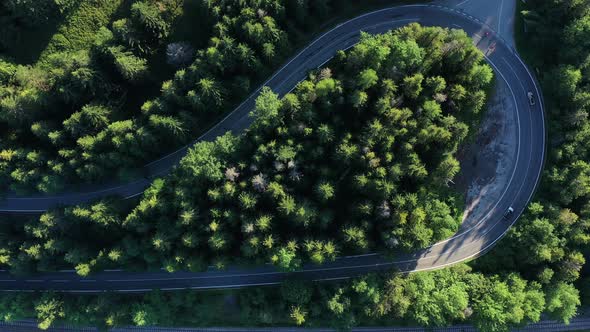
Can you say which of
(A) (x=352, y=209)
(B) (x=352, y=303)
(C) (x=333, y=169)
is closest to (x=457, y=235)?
(A) (x=352, y=209)

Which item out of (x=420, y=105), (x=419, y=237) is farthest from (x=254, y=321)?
(x=420, y=105)

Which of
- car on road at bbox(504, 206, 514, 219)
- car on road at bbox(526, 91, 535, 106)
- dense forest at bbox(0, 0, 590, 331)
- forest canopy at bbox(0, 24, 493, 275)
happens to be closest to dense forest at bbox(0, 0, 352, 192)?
dense forest at bbox(0, 0, 590, 331)

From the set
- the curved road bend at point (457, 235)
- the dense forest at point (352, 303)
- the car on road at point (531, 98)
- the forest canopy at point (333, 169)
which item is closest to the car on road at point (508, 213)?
the curved road bend at point (457, 235)

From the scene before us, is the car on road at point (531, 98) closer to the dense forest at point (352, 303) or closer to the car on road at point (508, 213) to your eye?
the car on road at point (508, 213)

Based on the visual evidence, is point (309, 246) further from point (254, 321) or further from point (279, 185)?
point (254, 321)

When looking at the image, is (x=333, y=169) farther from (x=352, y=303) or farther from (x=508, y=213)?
(x=508, y=213)

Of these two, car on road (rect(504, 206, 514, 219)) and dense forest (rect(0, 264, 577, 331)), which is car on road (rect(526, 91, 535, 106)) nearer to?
car on road (rect(504, 206, 514, 219))
